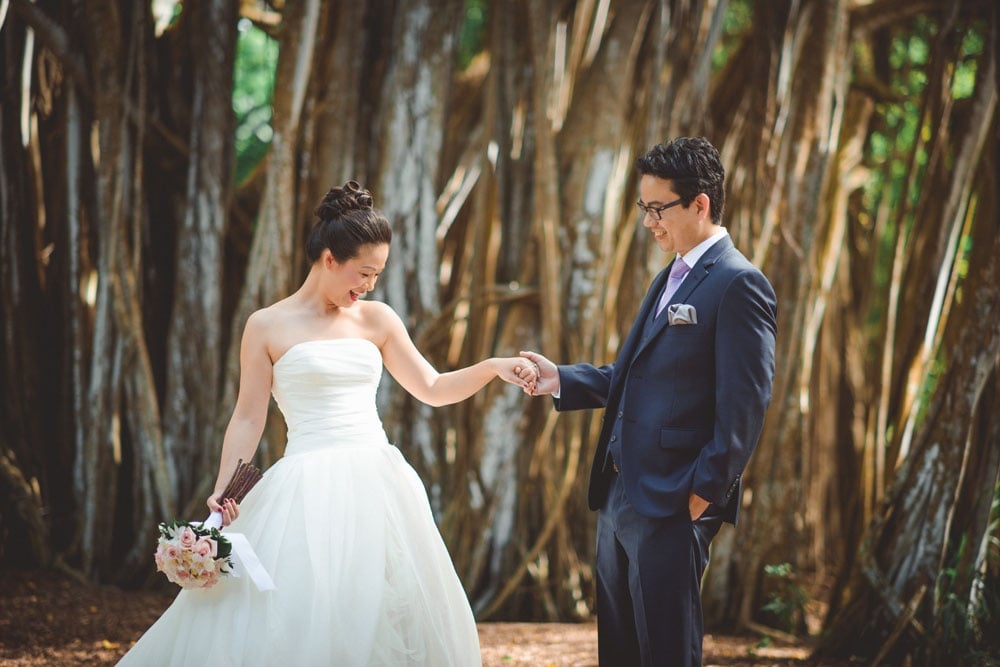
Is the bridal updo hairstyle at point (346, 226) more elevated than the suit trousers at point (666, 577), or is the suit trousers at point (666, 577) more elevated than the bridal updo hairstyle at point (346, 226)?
the bridal updo hairstyle at point (346, 226)

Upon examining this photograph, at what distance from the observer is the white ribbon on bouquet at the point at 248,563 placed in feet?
8.12

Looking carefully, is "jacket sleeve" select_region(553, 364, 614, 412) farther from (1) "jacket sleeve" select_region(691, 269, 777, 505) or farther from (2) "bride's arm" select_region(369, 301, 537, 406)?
(1) "jacket sleeve" select_region(691, 269, 777, 505)

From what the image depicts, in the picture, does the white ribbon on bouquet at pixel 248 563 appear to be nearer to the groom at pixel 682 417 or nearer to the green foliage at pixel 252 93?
the groom at pixel 682 417

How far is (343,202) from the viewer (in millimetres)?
2766

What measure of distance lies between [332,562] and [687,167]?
52.1 inches

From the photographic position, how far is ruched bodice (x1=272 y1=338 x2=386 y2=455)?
273 cm

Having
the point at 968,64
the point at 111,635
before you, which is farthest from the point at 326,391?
the point at 968,64

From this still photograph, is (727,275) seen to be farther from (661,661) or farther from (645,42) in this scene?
(645,42)

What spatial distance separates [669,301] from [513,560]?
2399 mm

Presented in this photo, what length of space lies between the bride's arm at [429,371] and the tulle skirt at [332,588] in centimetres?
27

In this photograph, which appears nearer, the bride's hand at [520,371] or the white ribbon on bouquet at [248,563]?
the white ribbon on bouquet at [248,563]

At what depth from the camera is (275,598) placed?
250 cm

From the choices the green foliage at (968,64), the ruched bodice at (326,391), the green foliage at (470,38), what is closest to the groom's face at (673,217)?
the ruched bodice at (326,391)

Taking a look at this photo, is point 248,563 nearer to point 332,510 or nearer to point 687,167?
point 332,510
